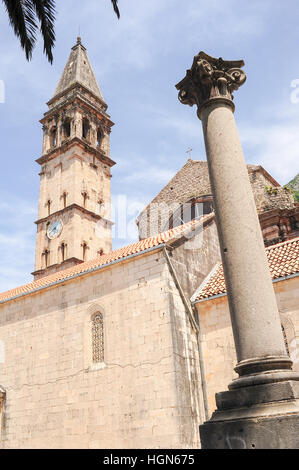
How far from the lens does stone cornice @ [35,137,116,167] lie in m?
34.7

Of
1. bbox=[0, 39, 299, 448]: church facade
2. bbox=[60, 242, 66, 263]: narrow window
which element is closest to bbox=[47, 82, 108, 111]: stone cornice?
bbox=[60, 242, 66, 263]: narrow window

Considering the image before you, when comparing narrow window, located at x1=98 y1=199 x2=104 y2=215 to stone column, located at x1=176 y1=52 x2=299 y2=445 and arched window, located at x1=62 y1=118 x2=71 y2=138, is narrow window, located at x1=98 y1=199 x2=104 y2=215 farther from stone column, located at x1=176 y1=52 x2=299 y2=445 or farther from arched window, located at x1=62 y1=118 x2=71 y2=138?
stone column, located at x1=176 y1=52 x2=299 y2=445

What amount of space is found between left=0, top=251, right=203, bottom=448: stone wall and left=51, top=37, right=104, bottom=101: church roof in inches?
1161

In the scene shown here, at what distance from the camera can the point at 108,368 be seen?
11789mm

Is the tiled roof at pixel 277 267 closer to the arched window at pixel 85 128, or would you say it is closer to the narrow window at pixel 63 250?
the narrow window at pixel 63 250

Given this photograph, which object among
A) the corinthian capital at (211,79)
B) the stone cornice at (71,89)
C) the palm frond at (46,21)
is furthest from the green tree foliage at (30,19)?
the stone cornice at (71,89)

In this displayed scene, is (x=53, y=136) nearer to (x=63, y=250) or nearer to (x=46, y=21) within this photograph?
(x=63, y=250)

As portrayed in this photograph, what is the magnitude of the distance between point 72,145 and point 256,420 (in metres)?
32.6

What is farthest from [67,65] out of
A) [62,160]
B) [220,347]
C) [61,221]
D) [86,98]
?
[220,347]

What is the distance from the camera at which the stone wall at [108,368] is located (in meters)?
10.6

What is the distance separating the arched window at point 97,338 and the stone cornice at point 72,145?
24571 mm
